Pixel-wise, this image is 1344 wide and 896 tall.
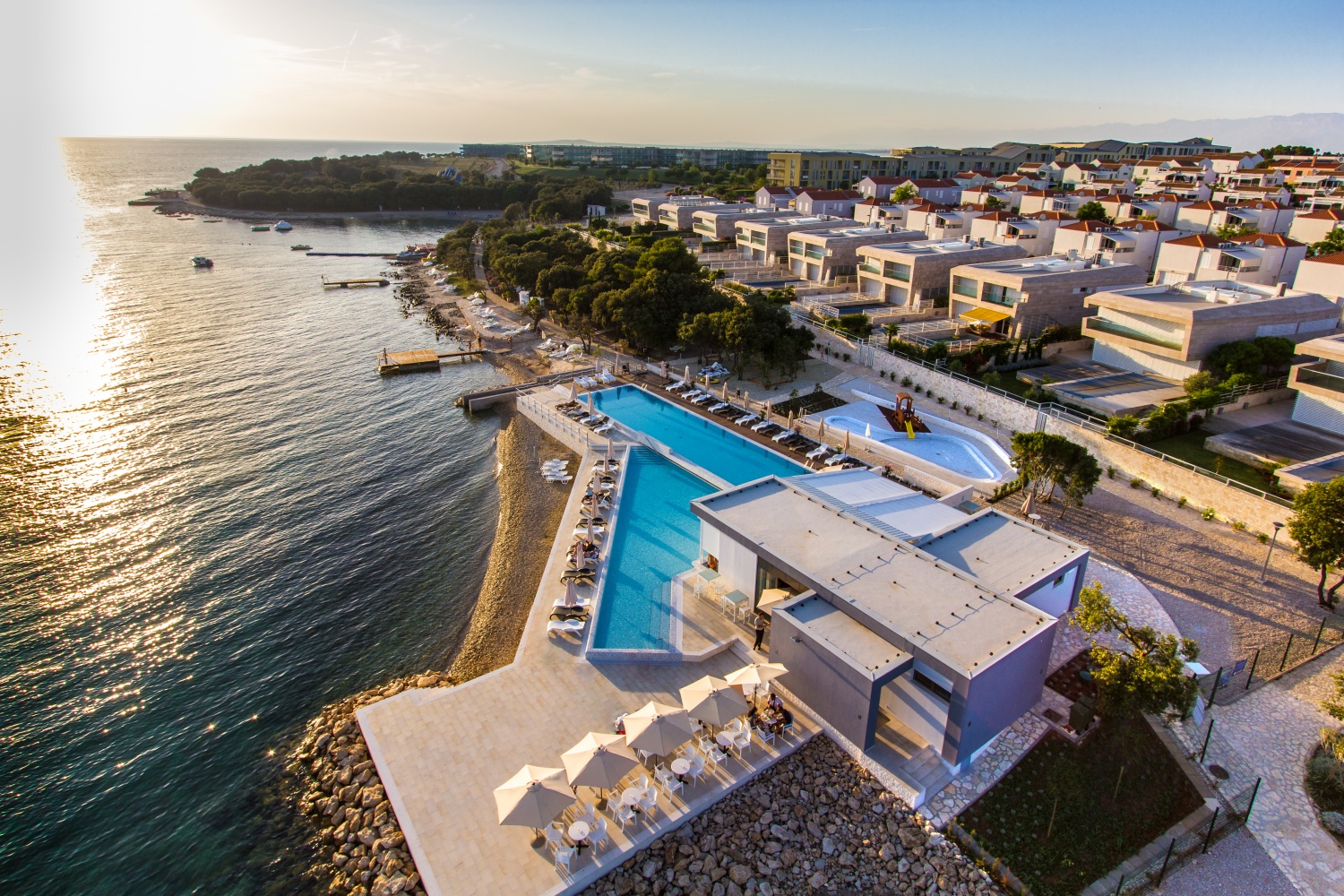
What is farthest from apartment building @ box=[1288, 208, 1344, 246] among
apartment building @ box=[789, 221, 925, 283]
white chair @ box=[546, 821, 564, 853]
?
white chair @ box=[546, 821, 564, 853]

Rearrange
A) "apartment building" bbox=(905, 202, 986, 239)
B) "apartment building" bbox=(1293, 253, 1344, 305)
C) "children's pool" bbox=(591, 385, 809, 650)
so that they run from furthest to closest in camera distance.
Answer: "apartment building" bbox=(905, 202, 986, 239) → "apartment building" bbox=(1293, 253, 1344, 305) → "children's pool" bbox=(591, 385, 809, 650)

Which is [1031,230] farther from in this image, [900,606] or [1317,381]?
[900,606]

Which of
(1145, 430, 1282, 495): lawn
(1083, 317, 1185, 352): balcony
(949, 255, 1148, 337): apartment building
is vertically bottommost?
(1145, 430, 1282, 495): lawn

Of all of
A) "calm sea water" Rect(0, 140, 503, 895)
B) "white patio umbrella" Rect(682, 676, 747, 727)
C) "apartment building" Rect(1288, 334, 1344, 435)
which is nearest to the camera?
"white patio umbrella" Rect(682, 676, 747, 727)

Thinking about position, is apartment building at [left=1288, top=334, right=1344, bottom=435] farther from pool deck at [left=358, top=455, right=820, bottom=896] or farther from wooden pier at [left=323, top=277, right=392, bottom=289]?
wooden pier at [left=323, top=277, right=392, bottom=289]

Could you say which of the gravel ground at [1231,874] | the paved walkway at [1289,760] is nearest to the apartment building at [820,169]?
the paved walkway at [1289,760]

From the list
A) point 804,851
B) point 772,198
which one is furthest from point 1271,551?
point 772,198
